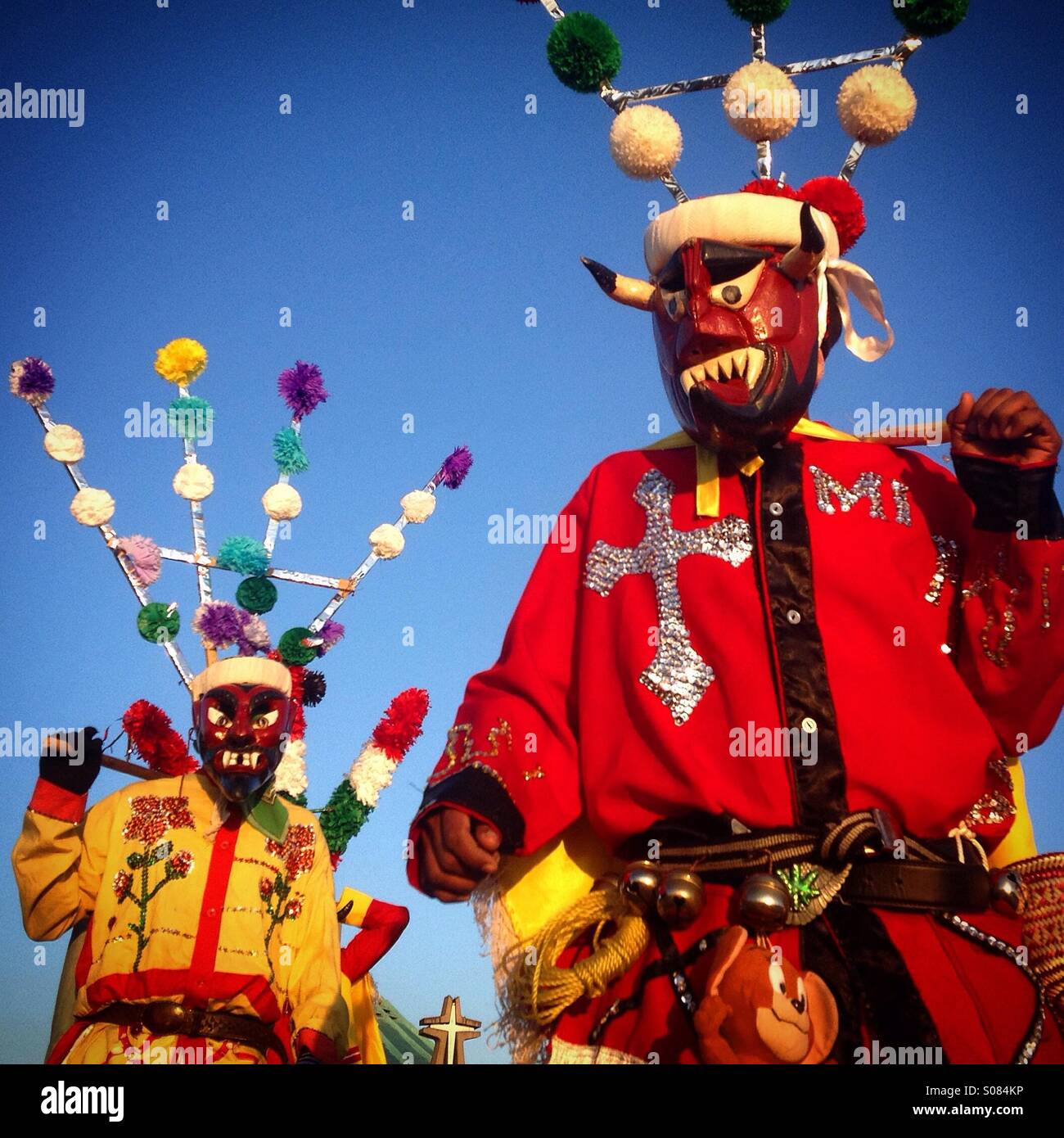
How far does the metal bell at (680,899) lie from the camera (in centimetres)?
287

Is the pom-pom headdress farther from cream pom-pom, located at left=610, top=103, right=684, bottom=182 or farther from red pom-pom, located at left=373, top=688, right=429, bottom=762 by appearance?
cream pom-pom, located at left=610, top=103, right=684, bottom=182

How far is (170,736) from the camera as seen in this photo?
671 centimetres

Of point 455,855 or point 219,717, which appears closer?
point 455,855

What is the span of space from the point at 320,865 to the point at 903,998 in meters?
3.24

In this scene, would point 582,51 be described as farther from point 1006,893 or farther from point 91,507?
point 91,507

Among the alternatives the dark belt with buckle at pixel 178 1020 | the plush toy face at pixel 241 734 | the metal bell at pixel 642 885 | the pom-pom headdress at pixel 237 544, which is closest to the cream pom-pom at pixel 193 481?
the pom-pom headdress at pixel 237 544

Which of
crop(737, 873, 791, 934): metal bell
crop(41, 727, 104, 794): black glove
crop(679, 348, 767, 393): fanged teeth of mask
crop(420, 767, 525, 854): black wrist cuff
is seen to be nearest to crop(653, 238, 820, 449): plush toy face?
crop(679, 348, 767, 393): fanged teeth of mask

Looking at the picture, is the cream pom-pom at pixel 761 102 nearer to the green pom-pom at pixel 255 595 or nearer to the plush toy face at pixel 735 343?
the plush toy face at pixel 735 343

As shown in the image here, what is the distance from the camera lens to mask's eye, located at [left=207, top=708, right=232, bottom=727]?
5523 mm

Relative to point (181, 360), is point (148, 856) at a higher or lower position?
lower

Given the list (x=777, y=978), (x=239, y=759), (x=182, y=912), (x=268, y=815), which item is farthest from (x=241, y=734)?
(x=777, y=978)

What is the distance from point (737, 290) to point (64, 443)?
5286 mm

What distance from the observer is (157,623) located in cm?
763

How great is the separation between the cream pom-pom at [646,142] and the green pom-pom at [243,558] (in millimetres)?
4694
